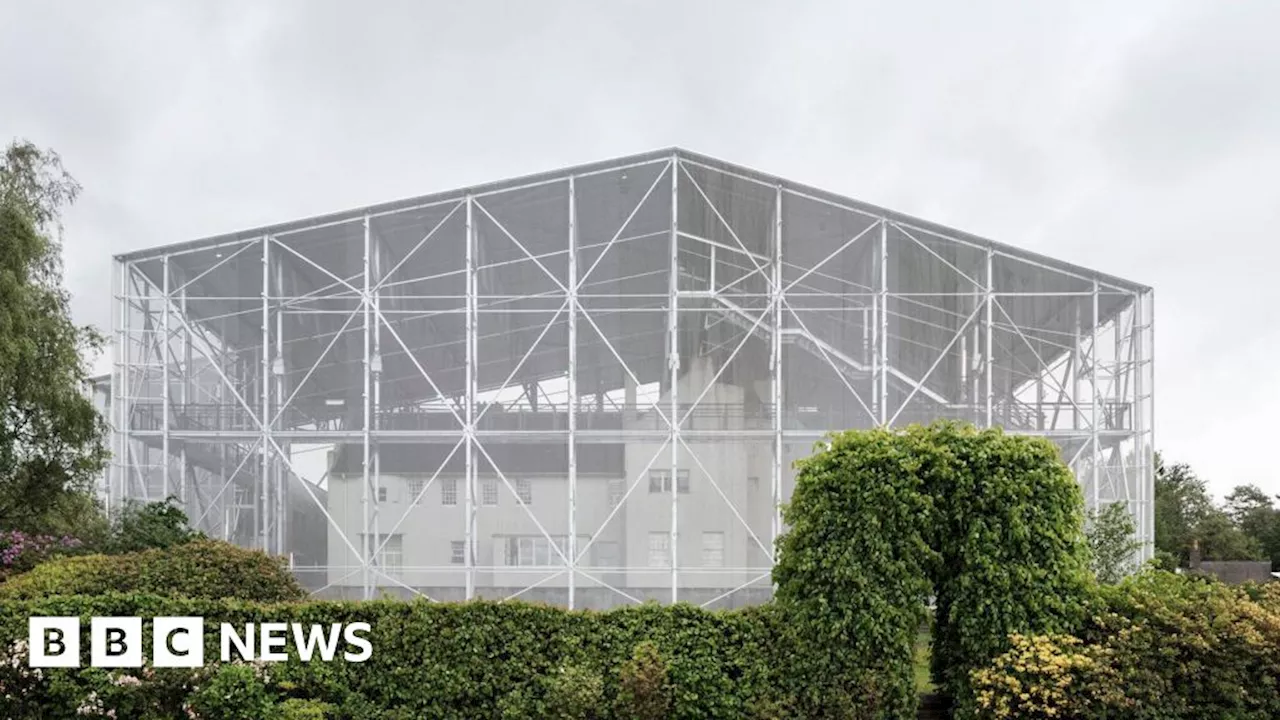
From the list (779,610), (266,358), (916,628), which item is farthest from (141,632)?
(266,358)

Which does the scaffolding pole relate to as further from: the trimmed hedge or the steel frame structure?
the trimmed hedge

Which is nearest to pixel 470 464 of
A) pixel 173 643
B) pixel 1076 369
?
pixel 173 643

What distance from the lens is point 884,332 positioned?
62.5ft

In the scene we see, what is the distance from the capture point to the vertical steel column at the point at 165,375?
62.0 ft

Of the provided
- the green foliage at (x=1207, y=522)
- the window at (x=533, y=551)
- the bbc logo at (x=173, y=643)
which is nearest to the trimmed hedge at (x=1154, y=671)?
the bbc logo at (x=173, y=643)

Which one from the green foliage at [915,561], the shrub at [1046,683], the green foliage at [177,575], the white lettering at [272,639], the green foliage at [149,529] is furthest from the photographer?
the green foliage at [149,529]

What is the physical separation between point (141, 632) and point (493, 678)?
3.33 meters

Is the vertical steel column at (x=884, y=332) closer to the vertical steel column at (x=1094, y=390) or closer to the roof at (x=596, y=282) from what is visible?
the roof at (x=596, y=282)

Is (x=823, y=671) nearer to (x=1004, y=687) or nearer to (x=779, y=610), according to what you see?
(x=779, y=610)

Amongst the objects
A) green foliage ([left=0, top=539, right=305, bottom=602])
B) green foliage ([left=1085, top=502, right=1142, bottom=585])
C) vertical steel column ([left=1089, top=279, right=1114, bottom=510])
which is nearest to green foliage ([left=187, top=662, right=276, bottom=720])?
green foliage ([left=0, top=539, right=305, bottom=602])

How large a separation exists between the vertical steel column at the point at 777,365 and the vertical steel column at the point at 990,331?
2082 millimetres

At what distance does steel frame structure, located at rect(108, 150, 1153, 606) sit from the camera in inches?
740

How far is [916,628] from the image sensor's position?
9.91 m

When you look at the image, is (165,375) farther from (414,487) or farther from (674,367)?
(674,367)
